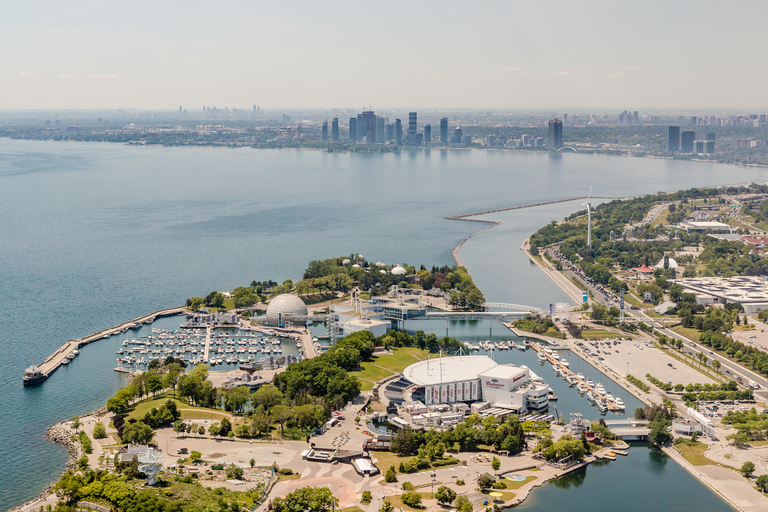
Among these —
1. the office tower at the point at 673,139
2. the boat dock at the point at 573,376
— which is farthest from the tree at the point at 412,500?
the office tower at the point at 673,139

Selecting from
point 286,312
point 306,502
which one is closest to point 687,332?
point 286,312

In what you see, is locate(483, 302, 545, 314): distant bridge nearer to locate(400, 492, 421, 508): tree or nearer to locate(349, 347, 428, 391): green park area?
locate(349, 347, 428, 391): green park area

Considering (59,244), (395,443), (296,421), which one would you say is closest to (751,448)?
(395,443)

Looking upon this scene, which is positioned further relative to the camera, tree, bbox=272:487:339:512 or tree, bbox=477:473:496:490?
tree, bbox=477:473:496:490

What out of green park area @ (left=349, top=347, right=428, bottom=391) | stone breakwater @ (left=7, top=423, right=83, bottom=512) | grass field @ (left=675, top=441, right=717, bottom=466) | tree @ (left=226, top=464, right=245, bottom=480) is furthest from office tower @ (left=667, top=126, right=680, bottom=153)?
tree @ (left=226, top=464, right=245, bottom=480)

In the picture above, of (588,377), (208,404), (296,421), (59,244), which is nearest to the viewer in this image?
(296,421)

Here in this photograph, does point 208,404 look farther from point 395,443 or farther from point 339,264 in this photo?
point 339,264

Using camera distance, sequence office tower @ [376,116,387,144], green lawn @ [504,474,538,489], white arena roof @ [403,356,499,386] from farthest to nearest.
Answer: office tower @ [376,116,387,144], white arena roof @ [403,356,499,386], green lawn @ [504,474,538,489]
